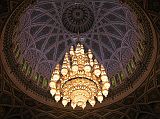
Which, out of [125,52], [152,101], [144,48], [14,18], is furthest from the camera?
[125,52]

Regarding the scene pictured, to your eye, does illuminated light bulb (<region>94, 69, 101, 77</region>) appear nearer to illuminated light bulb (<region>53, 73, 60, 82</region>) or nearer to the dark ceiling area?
illuminated light bulb (<region>53, 73, 60, 82</region>)

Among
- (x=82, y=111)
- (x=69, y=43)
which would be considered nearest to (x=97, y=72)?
(x=82, y=111)

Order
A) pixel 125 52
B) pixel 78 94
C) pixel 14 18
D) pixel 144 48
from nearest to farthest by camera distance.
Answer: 1. pixel 78 94
2. pixel 14 18
3. pixel 144 48
4. pixel 125 52

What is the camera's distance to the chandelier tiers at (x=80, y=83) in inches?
690

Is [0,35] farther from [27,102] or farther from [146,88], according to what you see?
[146,88]

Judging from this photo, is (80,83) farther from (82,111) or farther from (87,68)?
(82,111)

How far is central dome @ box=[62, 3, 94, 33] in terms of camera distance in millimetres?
22922

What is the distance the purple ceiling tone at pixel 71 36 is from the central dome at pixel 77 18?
0.24m

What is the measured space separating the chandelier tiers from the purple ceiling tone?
4.89m

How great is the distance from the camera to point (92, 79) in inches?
703

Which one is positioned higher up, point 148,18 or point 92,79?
point 148,18

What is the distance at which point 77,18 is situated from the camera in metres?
23.1

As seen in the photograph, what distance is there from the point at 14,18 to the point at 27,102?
18.2ft

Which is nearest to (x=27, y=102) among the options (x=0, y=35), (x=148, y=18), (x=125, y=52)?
(x=0, y=35)
